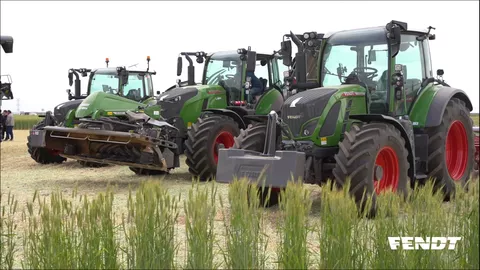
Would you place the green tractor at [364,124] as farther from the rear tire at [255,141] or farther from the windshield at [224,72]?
the windshield at [224,72]

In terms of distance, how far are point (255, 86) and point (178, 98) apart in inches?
59.9

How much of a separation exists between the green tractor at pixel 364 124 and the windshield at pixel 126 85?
7.75 meters

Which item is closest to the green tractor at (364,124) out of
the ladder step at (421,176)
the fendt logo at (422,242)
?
the ladder step at (421,176)

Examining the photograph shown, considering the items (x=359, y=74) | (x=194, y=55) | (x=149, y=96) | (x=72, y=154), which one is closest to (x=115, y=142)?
(x=72, y=154)

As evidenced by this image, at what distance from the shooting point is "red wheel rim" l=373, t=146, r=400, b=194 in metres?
7.23

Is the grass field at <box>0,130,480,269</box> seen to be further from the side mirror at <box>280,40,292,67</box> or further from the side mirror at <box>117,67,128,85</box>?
the side mirror at <box>117,67,128,85</box>

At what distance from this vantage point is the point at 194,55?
1260 cm

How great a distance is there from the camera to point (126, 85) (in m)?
15.4

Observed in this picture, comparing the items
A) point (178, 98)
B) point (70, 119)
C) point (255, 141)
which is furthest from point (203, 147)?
point (70, 119)

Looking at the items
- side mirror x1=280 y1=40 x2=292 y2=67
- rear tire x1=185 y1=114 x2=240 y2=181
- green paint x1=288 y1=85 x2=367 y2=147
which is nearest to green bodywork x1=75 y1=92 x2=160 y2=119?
rear tire x1=185 y1=114 x2=240 y2=181

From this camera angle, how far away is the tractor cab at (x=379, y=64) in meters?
7.80

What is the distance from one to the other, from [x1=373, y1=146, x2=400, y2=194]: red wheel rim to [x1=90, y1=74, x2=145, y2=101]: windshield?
9.18 m

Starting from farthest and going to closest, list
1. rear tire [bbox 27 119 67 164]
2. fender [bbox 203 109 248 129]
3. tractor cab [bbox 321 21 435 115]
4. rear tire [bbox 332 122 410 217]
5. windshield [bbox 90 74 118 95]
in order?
1. windshield [bbox 90 74 118 95]
2. rear tire [bbox 27 119 67 164]
3. fender [bbox 203 109 248 129]
4. tractor cab [bbox 321 21 435 115]
5. rear tire [bbox 332 122 410 217]

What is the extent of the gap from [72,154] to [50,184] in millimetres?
800
